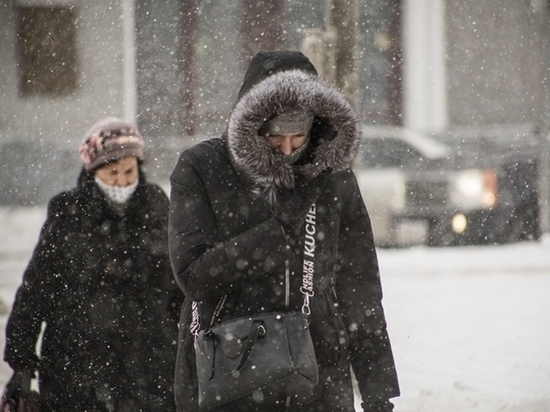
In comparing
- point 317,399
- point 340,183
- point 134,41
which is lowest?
point 317,399

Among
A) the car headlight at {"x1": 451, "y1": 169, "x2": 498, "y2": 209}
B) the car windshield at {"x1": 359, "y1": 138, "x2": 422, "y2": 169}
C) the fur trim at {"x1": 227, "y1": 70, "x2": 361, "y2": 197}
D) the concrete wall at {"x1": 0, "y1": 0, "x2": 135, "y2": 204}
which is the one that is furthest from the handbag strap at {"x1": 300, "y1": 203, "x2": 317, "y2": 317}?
the concrete wall at {"x1": 0, "y1": 0, "x2": 135, "y2": 204}

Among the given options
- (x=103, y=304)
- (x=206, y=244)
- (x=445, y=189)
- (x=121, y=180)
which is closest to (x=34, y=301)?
(x=103, y=304)

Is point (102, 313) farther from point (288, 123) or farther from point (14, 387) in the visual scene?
point (288, 123)

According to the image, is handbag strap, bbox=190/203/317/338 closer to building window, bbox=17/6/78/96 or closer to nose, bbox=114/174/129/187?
nose, bbox=114/174/129/187

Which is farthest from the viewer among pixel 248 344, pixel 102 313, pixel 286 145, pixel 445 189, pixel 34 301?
pixel 445 189

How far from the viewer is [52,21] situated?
18641mm

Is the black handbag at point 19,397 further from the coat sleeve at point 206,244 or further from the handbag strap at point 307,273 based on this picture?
the coat sleeve at point 206,244

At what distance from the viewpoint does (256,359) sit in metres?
2.59

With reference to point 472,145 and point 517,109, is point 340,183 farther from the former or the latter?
point 517,109

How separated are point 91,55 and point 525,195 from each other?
29.3 ft

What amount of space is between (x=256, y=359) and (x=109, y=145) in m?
1.87

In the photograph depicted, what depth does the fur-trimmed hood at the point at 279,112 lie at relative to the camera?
2.74 m

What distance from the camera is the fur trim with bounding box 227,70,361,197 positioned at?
274 centimetres

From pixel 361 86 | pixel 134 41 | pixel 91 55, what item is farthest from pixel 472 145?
pixel 91 55
